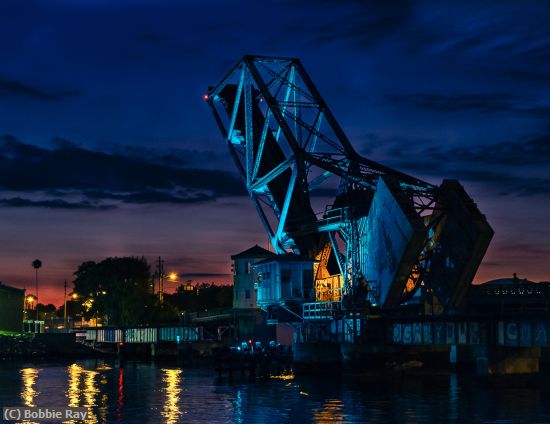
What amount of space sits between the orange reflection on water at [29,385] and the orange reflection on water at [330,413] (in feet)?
50.6

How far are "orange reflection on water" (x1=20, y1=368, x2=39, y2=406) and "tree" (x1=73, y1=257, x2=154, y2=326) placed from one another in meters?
51.1

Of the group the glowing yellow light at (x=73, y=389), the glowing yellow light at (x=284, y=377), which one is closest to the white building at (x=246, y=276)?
the glowing yellow light at (x=73, y=389)

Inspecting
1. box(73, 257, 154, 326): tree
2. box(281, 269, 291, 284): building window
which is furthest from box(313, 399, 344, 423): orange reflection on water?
box(73, 257, 154, 326): tree

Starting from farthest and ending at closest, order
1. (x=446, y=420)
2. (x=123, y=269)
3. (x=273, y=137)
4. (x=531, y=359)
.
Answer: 1. (x=123, y=269)
2. (x=273, y=137)
3. (x=531, y=359)
4. (x=446, y=420)

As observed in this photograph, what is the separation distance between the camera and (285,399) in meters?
50.6

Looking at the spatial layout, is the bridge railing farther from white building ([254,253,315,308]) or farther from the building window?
the building window

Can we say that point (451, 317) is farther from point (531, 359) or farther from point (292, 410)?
point (292, 410)

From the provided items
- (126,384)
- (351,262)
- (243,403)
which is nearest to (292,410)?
(243,403)

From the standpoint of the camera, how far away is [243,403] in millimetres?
48969

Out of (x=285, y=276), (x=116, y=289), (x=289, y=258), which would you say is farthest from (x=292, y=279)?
(x=116, y=289)

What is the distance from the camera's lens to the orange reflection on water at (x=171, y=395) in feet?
141

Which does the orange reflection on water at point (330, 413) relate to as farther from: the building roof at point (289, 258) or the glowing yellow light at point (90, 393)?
the building roof at point (289, 258)

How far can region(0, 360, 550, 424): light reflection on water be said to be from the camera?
138 feet

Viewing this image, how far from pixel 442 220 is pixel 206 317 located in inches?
1995
